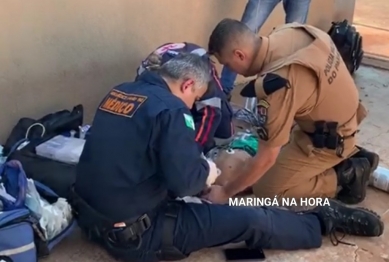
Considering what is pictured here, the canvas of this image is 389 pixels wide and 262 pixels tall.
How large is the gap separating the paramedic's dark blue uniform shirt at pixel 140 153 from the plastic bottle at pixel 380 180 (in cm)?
111

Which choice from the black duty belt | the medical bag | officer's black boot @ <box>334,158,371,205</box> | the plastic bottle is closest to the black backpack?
the plastic bottle

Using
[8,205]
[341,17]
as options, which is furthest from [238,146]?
[341,17]

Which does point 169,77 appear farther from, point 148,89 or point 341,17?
point 341,17

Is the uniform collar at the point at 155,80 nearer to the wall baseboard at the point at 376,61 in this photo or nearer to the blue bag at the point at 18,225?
the blue bag at the point at 18,225

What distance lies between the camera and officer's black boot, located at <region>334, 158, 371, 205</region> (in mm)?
2912

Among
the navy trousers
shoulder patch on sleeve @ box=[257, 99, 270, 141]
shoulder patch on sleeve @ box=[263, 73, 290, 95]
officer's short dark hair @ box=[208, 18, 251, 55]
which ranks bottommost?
the navy trousers

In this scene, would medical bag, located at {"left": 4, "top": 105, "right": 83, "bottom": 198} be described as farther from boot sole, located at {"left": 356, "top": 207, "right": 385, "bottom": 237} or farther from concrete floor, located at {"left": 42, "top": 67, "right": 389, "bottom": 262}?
boot sole, located at {"left": 356, "top": 207, "right": 385, "bottom": 237}

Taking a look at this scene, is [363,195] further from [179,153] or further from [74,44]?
[74,44]

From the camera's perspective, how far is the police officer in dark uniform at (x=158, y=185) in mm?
2207

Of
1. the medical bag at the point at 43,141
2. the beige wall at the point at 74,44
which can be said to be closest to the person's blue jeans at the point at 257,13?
the beige wall at the point at 74,44

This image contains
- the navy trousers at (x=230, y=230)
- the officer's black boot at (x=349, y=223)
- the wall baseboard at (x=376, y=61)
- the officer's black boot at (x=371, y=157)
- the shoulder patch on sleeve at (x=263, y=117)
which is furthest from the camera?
the wall baseboard at (x=376, y=61)

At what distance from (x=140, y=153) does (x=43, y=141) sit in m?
0.95

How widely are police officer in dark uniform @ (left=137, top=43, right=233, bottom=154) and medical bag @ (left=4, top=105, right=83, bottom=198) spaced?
19.7 inches

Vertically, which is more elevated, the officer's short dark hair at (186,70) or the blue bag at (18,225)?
the officer's short dark hair at (186,70)
